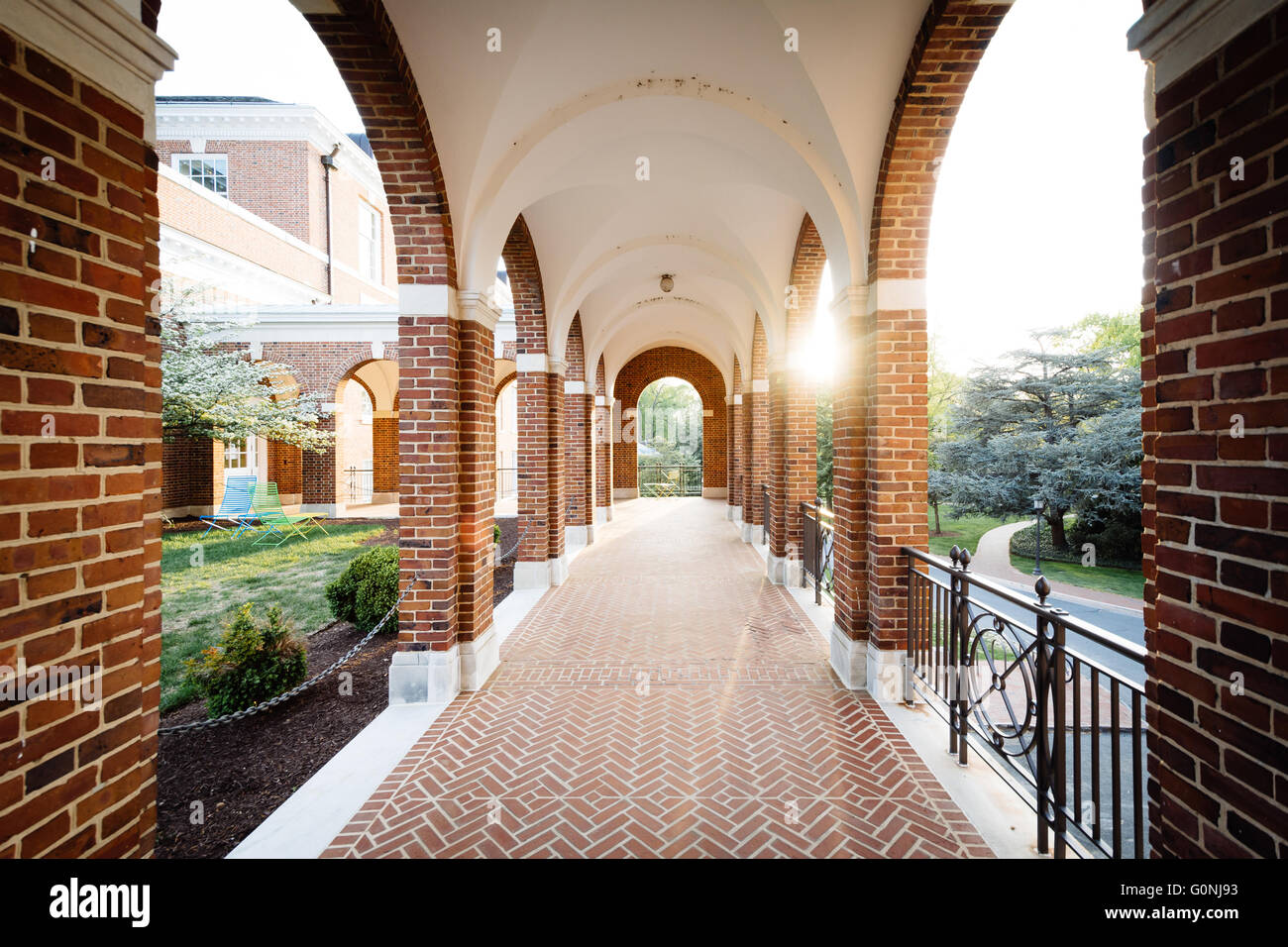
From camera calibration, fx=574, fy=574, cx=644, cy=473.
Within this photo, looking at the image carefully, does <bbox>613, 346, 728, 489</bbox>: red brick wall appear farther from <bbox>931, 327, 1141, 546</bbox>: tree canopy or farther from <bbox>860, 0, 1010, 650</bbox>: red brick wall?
<bbox>860, 0, 1010, 650</bbox>: red brick wall

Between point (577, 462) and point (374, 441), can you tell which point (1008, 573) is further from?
point (374, 441)

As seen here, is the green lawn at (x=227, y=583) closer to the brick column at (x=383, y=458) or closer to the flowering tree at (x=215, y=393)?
the flowering tree at (x=215, y=393)

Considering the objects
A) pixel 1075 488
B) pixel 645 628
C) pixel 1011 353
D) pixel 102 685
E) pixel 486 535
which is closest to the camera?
pixel 102 685

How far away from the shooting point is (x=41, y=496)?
1516mm

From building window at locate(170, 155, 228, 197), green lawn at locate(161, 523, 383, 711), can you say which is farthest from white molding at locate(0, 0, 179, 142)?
building window at locate(170, 155, 228, 197)

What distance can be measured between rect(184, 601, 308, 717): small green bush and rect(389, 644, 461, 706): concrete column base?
0.81m

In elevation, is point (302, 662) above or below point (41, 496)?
below

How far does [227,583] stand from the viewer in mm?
8250

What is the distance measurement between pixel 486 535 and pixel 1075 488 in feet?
48.3

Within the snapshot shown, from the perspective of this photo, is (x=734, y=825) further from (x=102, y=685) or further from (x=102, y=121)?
(x=102, y=121)

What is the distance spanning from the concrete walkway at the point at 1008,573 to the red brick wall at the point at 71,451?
26.2 ft

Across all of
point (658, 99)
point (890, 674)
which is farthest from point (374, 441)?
point (890, 674)

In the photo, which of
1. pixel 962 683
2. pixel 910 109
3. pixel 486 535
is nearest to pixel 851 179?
pixel 910 109

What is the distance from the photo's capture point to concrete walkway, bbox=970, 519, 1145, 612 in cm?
1155
